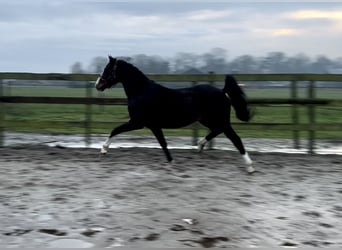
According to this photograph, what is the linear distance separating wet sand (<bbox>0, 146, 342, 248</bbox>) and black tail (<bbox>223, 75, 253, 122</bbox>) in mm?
813

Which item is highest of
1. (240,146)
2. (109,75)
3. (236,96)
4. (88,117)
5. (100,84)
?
(109,75)

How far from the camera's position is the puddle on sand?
180 inches

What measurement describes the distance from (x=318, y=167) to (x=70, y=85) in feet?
18.5

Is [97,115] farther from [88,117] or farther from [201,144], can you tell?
[201,144]

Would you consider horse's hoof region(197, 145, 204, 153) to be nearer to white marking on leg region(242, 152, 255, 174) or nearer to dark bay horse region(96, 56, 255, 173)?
dark bay horse region(96, 56, 255, 173)

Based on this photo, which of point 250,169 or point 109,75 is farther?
point 109,75

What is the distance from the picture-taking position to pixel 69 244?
4629 mm

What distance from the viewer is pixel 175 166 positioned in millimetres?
8250

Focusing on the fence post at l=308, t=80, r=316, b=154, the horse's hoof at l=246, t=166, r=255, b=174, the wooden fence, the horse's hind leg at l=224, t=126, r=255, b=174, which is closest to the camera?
the horse's hoof at l=246, t=166, r=255, b=174

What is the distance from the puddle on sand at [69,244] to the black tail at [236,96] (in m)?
4.52

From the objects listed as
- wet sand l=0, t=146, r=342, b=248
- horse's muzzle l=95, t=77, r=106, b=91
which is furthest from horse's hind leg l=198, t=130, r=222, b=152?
horse's muzzle l=95, t=77, r=106, b=91

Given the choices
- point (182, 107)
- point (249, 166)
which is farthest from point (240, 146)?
point (182, 107)

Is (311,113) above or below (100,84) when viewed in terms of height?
below

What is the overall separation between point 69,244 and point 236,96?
4682 millimetres
